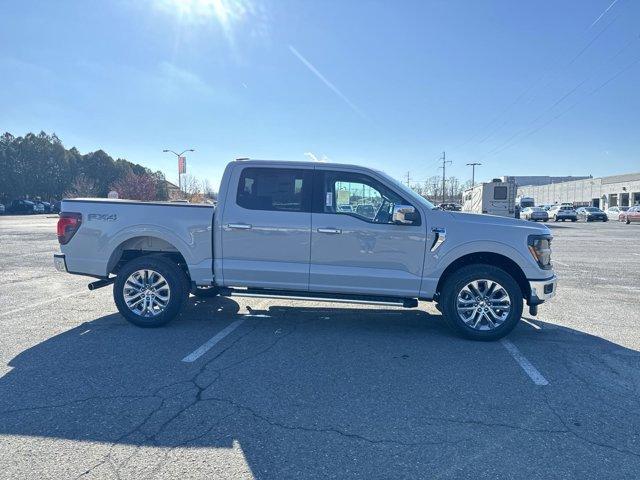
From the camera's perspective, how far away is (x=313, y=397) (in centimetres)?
360

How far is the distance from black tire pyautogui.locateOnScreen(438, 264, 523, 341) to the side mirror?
0.89m

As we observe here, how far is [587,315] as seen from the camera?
6.27 m

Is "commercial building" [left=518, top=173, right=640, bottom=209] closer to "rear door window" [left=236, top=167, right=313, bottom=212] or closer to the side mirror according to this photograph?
the side mirror

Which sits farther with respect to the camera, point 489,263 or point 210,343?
point 489,263

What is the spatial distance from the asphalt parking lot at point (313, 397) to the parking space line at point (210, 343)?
3 cm

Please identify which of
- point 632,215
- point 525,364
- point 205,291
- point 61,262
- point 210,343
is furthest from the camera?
point 632,215

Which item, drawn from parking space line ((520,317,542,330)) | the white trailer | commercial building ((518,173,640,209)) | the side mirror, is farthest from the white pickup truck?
commercial building ((518,173,640,209))

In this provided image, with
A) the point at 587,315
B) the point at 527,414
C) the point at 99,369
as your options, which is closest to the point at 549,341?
the point at 587,315

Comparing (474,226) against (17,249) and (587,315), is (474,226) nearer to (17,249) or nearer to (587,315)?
(587,315)

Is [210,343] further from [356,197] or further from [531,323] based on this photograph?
[531,323]

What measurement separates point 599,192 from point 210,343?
254 feet

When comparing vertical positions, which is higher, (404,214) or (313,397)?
(404,214)

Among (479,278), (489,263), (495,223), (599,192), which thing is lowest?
(479,278)

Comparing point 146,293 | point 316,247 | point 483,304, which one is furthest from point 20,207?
point 483,304
